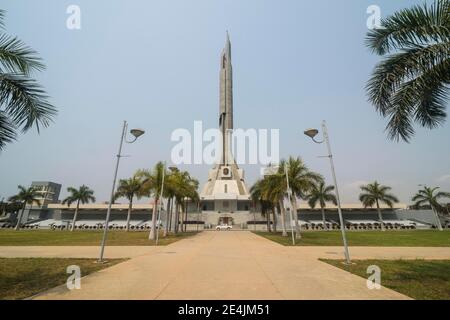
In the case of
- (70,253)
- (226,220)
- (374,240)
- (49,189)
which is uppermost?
(49,189)

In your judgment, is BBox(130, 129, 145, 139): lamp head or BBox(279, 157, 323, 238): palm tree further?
BBox(279, 157, 323, 238): palm tree

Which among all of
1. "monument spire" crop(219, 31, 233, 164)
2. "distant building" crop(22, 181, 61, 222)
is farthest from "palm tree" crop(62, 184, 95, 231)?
"monument spire" crop(219, 31, 233, 164)

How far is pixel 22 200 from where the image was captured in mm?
65500

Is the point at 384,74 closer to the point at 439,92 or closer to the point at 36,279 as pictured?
the point at 439,92

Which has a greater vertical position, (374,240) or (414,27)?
(414,27)

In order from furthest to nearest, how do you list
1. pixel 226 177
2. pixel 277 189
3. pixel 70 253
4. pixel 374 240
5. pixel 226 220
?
pixel 226 177
pixel 226 220
pixel 277 189
pixel 374 240
pixel 70 253

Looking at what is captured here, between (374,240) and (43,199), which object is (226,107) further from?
(43,199)

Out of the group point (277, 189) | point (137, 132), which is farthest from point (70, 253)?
point (277, 189)

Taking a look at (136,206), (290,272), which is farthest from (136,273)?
(136,206)

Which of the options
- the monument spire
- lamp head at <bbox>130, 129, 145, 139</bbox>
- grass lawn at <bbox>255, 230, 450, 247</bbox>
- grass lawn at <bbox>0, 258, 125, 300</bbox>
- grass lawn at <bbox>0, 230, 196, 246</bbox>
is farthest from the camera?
the monument spire

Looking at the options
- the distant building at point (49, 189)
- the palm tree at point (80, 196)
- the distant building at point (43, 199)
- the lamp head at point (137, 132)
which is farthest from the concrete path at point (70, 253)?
→ the distant building at point (49, 189)

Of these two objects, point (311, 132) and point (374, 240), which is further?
point (374, 240)

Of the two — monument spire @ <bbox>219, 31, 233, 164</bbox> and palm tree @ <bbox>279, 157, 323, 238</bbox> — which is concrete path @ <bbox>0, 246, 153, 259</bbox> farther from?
monument spire @ <bbox>219, 31, 233, 164</bbox>
